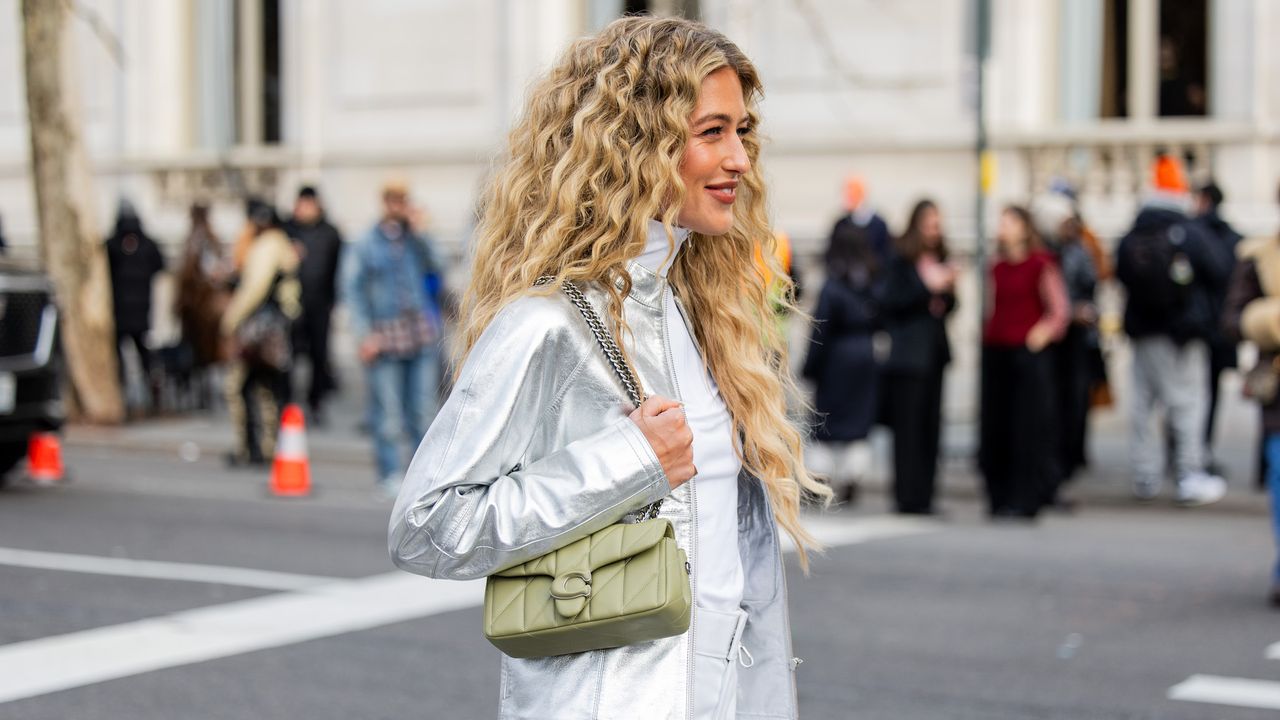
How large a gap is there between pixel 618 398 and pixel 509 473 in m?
0.19

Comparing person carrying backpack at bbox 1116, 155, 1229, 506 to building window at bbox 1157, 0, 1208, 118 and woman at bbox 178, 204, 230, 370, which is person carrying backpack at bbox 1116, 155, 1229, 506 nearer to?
building window at bbox 1157, 0, 1208, 118

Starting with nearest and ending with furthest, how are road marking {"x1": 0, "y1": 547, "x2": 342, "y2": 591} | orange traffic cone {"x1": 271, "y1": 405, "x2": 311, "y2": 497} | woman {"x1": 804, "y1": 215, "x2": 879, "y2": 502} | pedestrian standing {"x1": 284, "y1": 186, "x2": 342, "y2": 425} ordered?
road marking {"x1": 0, "y1": 547, "x2": 342, "y2": 591} < woman {"x1": 804, "y1": 215, "x2": 879, "y2": 502} < orange traffic cone {"x1": 271, "y1": 405, "x2": 311, "y2": 497} < pedestrian standing {"x1": 284, "y1": 186, "x2": 342, "y2": 425}

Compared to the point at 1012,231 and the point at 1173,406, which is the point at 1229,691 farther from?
the point at 1173,406

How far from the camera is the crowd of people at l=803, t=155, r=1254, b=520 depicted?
34.8 feet

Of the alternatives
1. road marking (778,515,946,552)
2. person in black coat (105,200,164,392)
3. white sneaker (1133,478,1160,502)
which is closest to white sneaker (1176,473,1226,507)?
white sneaker (1133,478,1160,502)

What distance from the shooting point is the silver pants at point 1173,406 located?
11461 mm

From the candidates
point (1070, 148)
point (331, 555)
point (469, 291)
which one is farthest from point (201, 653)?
point (1070, 148)

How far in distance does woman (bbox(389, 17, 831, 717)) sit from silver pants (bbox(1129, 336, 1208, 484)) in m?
9.27

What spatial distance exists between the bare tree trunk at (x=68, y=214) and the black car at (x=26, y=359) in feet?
13.2

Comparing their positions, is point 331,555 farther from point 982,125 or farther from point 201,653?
point 982,125

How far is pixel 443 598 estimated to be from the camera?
7.52 meters

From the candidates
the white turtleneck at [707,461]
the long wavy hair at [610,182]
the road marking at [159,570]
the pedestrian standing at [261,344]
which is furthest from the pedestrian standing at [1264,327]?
the pedestrian standing at [261,344]

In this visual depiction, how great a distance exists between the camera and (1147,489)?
38.2ft

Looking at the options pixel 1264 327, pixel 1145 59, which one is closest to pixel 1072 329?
pixel 1264 327
